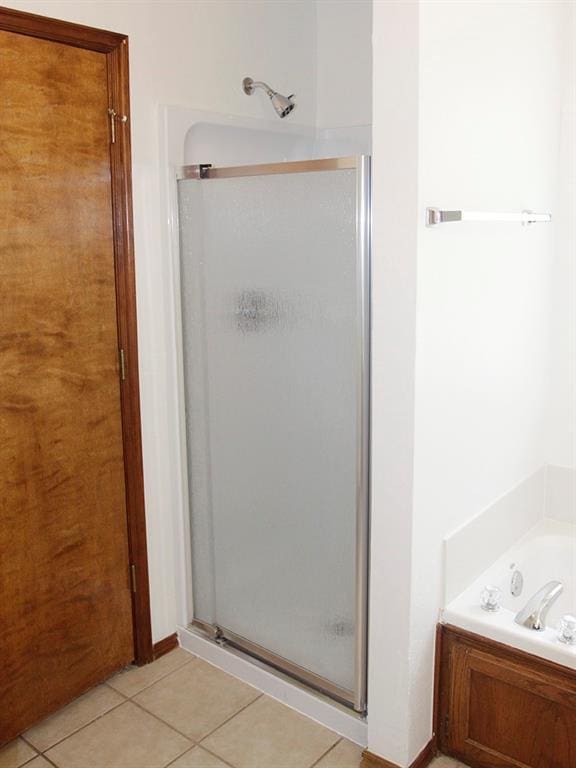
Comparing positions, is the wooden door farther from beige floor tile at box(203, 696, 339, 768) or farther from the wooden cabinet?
the wooden cabinet

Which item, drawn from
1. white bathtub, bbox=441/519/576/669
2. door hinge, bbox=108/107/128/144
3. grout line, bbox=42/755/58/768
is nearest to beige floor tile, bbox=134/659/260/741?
grout line, bbox=42/755/58/768

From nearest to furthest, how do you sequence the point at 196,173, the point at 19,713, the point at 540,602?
the point at 540,602
the point at 19,713
the point at 196,173

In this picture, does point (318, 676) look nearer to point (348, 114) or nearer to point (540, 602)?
→ point (540, 602)

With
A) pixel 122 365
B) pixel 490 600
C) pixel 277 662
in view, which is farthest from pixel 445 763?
pixel 122 365

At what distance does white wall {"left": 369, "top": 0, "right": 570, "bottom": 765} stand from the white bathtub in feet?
0.40

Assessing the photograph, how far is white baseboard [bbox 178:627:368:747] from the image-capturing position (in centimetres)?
222

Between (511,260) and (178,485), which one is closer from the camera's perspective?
(511,260)

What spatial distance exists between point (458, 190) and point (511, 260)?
1.45ft

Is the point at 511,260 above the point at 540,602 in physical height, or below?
above

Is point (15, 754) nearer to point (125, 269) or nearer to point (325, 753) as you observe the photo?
point (325, 753)

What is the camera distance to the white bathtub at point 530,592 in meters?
1.95

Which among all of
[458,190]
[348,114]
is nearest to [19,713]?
[458,190]

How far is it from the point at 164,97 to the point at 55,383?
0.96 metres

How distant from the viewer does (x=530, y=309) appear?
248 cm
